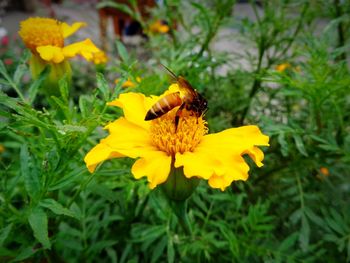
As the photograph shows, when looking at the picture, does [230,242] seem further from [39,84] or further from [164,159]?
[39,84]

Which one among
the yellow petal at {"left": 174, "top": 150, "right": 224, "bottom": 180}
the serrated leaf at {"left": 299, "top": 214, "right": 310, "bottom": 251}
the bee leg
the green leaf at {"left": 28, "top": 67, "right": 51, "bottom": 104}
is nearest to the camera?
the yellow petal at {"left": 174, "top": 150, "right": 224, "bottom": 180}

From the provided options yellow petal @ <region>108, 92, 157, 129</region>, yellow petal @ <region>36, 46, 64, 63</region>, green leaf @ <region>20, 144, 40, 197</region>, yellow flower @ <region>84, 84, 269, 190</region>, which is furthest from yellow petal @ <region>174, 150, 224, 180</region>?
yellow petal @ <region>36, 46, 64, 63</region>

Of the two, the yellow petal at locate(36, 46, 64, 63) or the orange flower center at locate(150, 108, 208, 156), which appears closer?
the orange flower center at locate(150, 108, 208, 156)

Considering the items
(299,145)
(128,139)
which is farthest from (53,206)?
(299,145)

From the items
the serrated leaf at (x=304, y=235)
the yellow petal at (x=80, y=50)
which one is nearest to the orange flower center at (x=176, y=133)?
the yellow petal at (x=80, y=50)

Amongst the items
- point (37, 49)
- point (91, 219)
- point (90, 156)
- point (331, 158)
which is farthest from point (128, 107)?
point (331, 158)

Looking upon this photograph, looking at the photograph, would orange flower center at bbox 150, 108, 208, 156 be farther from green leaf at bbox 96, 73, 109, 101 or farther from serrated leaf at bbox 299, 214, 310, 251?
serrated leaf at bbox 299, 214, 310, 251

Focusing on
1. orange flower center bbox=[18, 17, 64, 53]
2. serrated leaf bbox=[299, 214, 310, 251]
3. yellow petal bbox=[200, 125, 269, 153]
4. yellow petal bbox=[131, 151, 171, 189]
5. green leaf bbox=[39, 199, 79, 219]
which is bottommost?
serrated leaf bbox=[299, 214, 310, 251]

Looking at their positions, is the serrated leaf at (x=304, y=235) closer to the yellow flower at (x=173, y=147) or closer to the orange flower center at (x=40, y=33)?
the yellow flower at (x=173, y=147)
